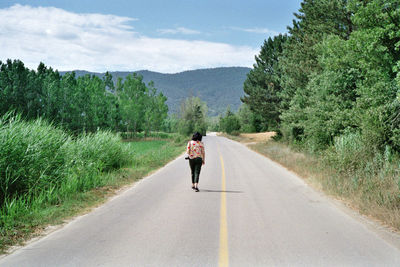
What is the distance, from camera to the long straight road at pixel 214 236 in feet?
16.4

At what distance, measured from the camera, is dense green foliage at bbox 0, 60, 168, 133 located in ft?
177

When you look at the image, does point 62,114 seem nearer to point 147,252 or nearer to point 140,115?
point 140,115

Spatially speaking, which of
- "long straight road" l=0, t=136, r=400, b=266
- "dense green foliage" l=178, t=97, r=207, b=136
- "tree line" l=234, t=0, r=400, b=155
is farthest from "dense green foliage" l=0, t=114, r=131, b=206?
"dense green foliage" l=178, t=97, r=207, b=136

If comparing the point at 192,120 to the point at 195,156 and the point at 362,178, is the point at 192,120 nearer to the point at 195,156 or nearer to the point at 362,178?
the point at 195,156

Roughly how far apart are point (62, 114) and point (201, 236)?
2371 inches

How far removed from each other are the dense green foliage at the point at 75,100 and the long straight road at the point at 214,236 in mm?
29998

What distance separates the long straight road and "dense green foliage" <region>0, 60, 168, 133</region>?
29998mm

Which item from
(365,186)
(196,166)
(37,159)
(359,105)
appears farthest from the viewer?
(359,105)

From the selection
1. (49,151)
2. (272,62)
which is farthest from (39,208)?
(272,62)

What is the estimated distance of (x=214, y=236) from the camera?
6188 mm

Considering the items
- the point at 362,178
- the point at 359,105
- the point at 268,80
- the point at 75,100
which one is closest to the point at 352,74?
the point at 359,105

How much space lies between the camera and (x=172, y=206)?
29.2 ft

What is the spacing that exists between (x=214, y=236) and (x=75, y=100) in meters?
64.0

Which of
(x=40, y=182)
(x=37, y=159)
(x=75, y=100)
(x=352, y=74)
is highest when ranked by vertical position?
(x=75, y=100)
